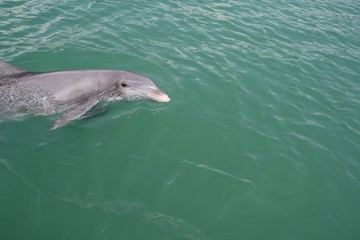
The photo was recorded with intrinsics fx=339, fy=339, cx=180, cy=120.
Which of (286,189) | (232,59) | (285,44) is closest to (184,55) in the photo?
(232,59)

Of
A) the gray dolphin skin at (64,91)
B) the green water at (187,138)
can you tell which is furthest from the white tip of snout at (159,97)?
the green water at (187,138)

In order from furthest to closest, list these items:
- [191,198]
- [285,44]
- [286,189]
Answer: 1. [285,44]
2. [286,189]
3. [191,198]

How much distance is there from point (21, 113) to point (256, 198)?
561cm

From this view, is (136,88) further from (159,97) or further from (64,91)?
(64,91)

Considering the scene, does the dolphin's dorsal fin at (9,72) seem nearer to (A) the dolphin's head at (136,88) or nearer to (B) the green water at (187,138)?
(B) the green water at (187,138)

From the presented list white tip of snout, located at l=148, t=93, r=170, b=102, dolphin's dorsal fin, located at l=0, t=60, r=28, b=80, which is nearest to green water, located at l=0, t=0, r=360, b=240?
white tip of snout, located at l=148, t=93, r=170, b=102

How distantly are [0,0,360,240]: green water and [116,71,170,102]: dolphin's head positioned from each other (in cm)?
50

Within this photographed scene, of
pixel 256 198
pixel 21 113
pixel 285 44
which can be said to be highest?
pixel 285 44

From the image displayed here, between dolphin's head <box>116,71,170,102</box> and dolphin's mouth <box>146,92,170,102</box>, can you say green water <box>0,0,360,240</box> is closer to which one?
dolphin's head <box>116,71,170,102</box>

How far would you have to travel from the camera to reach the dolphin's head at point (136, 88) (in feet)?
27.1

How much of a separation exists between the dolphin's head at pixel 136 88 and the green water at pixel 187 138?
504 mm

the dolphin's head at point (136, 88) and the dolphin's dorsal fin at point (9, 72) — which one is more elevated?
the dolphin's dorsal fin at point (9, 72)

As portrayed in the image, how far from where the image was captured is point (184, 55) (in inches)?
457

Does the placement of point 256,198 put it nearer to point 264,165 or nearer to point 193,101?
point 264,165
